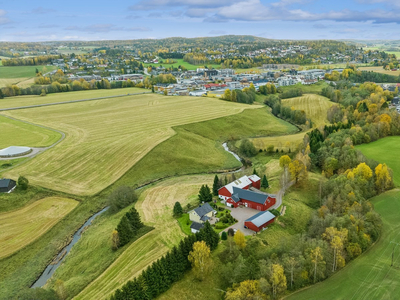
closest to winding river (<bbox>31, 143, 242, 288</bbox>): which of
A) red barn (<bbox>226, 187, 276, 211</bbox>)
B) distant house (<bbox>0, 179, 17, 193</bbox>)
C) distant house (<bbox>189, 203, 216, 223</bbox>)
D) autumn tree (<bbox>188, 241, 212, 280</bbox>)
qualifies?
distant house (<bbox>0, 179, 17, 193</bbox>)

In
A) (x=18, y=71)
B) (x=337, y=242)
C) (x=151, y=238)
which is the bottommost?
(x=151, y=238)

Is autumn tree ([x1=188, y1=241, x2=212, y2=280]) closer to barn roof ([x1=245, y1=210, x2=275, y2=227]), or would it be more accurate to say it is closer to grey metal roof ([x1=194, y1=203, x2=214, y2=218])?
barn roof ([x1=245, y1=210, x2=275, y2=227])

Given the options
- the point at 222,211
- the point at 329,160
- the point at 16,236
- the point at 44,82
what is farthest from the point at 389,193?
the point at 44,82

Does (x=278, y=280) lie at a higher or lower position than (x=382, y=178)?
lower

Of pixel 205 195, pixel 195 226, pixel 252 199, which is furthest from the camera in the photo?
pixel 205 195

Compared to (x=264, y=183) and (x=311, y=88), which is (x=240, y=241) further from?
(x=311, y=88)

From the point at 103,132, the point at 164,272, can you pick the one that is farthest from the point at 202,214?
the point at 103,132

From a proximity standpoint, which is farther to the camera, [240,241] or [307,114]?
[307,114]

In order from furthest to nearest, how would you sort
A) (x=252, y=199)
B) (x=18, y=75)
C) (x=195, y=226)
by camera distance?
(x=18, y=75)
(x=252, y=199)
(x=195, y=226)

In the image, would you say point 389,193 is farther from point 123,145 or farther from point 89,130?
point 89,130
